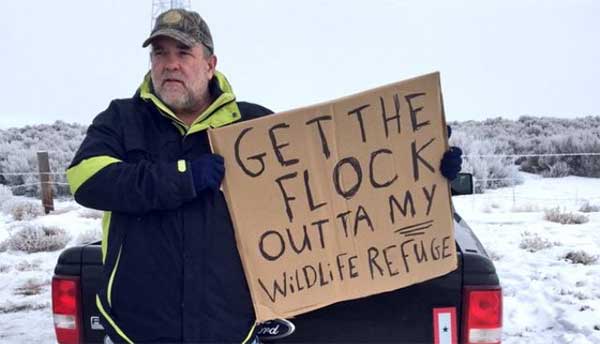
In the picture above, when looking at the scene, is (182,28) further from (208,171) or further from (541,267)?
(541,267)

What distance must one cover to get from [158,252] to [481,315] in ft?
3.80

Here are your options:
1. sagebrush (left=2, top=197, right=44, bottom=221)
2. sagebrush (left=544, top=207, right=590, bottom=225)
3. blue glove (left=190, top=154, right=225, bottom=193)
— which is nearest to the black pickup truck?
blue glove (left=190, top=154, right=225, bottom=193)

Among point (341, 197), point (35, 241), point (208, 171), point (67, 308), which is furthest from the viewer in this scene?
point (35, 241)

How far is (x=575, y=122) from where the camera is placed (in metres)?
21.8

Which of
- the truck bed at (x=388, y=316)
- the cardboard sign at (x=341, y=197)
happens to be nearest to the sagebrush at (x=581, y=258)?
the truck bed at (x=388, y=316)

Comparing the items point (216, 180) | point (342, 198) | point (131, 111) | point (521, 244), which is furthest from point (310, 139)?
point (521, 244)

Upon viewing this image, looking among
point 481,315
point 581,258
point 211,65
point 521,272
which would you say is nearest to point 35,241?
point 211,65

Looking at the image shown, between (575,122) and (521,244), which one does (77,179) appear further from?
(575,122)

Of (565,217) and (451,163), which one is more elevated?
(451,163)

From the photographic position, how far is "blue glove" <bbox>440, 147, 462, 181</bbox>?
175 cm

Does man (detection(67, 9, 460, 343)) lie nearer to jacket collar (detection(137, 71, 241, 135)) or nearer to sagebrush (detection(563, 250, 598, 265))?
jacket collar (detection(137, 71, 241, 135))

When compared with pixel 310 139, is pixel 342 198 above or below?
below

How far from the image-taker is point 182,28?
6.00ft

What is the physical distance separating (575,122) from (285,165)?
23.5m
